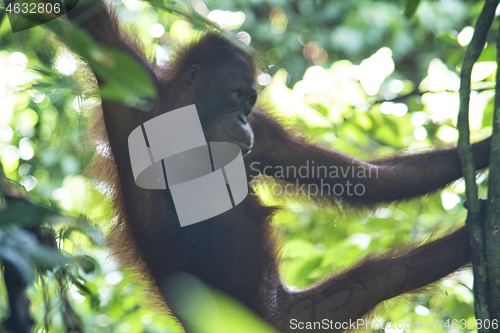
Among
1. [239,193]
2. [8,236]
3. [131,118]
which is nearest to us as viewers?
[8,236]

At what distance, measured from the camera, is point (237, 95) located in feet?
7.14

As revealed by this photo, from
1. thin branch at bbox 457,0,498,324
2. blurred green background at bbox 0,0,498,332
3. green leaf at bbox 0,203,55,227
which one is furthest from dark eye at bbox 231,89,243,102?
green leaf at bbox 0,203,55,227

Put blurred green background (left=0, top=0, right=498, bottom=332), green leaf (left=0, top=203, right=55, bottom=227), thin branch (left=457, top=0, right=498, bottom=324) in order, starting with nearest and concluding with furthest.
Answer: green leaf (left=0, top=203, right=55, bottom=227) → thin branch (left=457, top=0, right=498, bottom=324) → blurred green background (left=0, top=0, right=498, bottom=332)

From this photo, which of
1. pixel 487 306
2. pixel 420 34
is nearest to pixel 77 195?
pixel 487 306

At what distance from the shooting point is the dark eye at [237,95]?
2.16 metres

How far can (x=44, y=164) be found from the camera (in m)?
3.00

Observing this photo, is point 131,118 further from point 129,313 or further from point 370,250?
point 129,313

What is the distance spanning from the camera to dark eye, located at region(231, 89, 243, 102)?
7.09 feet

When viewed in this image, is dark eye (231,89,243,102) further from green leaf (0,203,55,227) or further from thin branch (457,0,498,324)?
green leaf (0,203,55,227)

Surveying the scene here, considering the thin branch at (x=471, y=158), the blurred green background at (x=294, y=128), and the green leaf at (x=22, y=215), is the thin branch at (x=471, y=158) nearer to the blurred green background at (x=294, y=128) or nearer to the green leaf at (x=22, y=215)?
the blurred green background at (x=294, y=128)

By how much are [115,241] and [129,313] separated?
1.08 meters

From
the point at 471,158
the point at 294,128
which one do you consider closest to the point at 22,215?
the point at 471,158

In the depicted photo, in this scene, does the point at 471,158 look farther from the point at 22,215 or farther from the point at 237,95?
the point at 22,215

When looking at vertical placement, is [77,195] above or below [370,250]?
above
